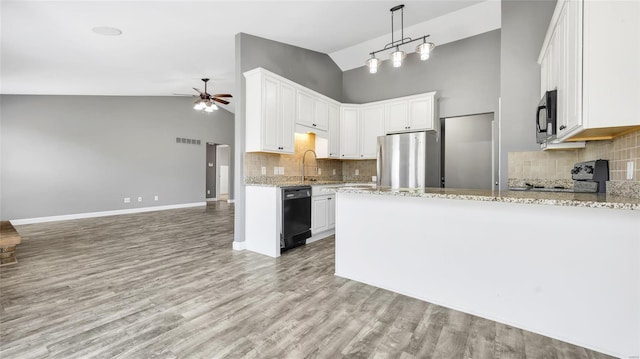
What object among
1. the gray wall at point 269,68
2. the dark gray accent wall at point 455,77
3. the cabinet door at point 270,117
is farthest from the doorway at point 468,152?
the cabinet door at point 270,117

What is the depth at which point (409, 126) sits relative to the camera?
4.85 metres

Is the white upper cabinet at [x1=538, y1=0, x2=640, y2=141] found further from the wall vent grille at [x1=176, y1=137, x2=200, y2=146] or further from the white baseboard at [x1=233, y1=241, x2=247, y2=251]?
the wall vent grille at [x1=176, y1=137, x2=200, y2=146]

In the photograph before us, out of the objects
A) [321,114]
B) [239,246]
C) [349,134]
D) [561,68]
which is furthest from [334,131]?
[561,68]

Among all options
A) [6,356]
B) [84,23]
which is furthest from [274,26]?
[6,356]

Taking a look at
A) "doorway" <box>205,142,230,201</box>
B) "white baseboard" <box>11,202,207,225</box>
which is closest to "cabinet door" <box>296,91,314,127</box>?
"white baseboard" <box>11,202,207,225</box>

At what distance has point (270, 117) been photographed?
397cm

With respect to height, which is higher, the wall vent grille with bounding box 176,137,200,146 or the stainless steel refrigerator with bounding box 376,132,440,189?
the wall vent grille with bounding box 176,137,200,146

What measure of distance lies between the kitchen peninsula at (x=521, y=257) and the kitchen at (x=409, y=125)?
2 cm

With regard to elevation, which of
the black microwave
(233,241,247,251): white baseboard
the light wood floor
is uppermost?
the black microwave

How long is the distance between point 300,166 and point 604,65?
13.1ft

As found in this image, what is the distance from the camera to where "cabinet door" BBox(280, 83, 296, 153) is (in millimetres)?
4164

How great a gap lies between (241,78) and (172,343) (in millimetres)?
3323

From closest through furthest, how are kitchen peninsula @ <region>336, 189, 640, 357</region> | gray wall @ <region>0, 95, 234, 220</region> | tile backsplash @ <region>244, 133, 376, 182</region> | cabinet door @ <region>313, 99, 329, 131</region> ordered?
kitchen peninsula @ <region>336, 189, 640, 357</region> < tile backsplash @ <region>244, 133, 376, 182</region> < cabinet door @ <region>313, 99, 329, 131</region> < gray wall @ <region>0, 95, 234, 220</region>

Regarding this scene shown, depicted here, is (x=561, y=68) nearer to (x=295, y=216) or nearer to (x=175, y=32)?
(x=295, y=216)
